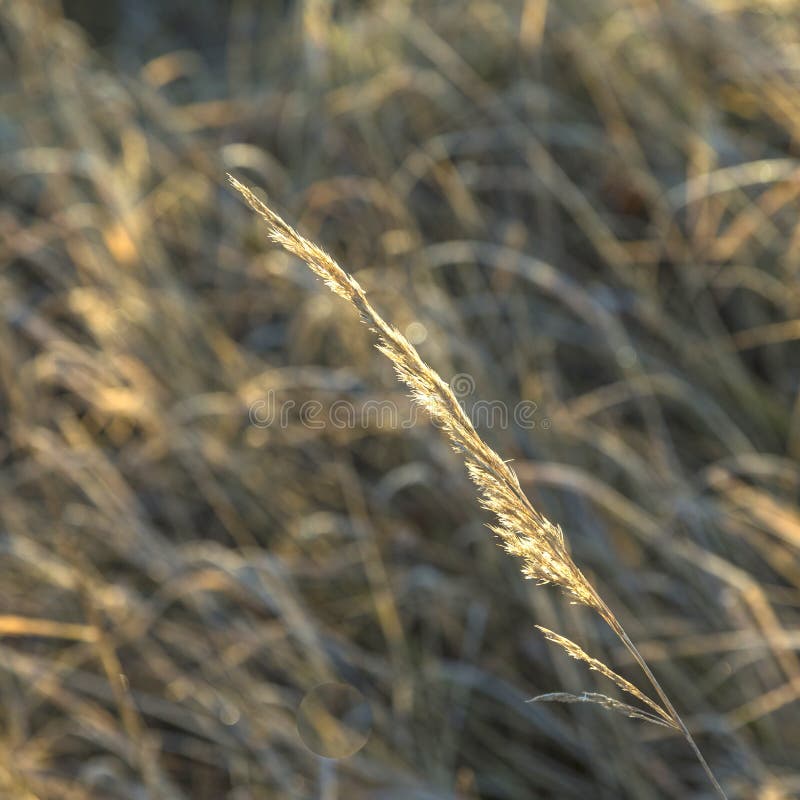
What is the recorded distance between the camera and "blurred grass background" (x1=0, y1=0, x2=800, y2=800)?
1364 mm

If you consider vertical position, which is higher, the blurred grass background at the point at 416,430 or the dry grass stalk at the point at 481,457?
the dry grass stalk at the point at 481,457

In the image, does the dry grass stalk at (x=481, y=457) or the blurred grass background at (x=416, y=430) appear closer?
the dry grass stalk at (x=481, y=457)

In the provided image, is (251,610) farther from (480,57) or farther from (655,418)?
(480,57)

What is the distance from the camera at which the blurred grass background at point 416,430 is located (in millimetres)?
1364

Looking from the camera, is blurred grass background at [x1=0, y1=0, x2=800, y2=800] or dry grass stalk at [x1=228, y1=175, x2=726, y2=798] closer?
dry grass stalk at [x1=228, y1=175, x2=726, y2=798]

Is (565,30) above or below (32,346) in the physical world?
above

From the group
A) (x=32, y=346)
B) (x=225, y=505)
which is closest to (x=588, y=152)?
(x=225, y=505)

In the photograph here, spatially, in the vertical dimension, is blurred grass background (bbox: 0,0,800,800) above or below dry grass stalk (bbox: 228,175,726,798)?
below

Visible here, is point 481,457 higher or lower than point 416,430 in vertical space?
higher

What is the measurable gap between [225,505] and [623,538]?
2.10 ft

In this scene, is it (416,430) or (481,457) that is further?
(416,430)

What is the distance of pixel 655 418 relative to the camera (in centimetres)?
166

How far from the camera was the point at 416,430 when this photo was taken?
1.52 meters

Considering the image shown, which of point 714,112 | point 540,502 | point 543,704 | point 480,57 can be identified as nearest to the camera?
point 543,704
